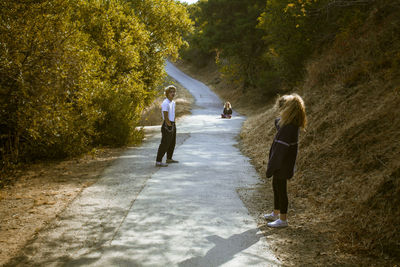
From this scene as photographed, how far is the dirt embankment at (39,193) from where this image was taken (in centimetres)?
535

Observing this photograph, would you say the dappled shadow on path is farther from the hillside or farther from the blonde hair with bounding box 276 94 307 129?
the blonde hair with bounding box 276 94 307 129

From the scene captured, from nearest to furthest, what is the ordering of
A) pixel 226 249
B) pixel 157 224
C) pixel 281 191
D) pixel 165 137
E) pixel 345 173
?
1. pixel 226 249
2. pixel 157 224
3. pixel 281 191
4. pixel 345 173
5. pixel 165 137

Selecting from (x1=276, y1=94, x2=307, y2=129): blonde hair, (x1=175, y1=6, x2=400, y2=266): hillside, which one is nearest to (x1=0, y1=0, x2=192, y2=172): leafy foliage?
(x1=175, y1=6, x2=400, y2=266): hillside

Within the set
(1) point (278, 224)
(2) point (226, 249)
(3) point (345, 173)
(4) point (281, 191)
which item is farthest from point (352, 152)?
(2) point (226, 249)

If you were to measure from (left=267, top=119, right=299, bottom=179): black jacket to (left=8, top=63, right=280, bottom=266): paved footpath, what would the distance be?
0.93 m

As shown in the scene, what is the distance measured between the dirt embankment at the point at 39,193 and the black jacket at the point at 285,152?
3.52 m

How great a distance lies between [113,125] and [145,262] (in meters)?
9.15

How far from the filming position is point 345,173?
7094 mm

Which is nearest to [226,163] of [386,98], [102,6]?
[386,98]

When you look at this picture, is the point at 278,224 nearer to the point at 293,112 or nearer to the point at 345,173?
the point at 293,112

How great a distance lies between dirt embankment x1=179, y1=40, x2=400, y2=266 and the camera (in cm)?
483

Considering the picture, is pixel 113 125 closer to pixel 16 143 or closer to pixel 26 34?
pixel 16 143

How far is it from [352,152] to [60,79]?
6477 millimetres

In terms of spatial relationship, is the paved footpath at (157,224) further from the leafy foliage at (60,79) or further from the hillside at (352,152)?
the leafy foliage at (60,79)
